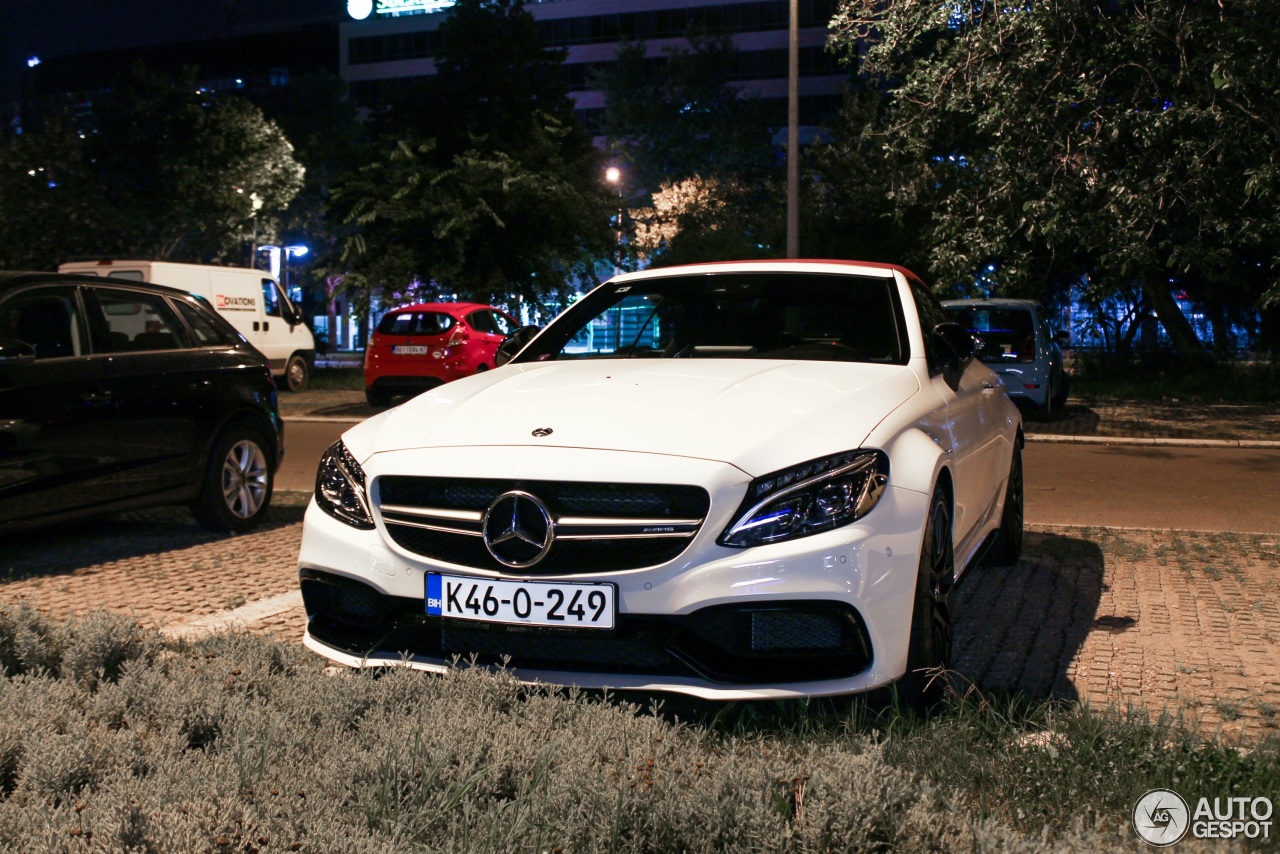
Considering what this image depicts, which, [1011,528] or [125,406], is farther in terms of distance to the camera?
[125,406]

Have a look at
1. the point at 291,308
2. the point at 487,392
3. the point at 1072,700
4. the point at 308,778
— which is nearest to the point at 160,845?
the point at 308,778

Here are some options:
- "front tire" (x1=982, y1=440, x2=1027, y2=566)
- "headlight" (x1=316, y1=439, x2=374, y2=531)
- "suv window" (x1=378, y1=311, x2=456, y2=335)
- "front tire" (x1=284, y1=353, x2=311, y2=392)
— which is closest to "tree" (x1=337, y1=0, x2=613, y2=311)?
"front tire" (x1=284, y1=353, x2=311, y2=392)

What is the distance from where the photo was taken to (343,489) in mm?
4328

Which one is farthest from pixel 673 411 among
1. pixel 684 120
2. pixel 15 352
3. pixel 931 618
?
pixel 684 120

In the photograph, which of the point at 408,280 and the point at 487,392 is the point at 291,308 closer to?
the point at 408,280

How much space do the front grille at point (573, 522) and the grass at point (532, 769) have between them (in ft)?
1.25

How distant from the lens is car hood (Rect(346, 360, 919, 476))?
386cm

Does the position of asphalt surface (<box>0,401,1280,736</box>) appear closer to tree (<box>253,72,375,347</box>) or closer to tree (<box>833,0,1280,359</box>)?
tree (<box>833,0,1280,359</box>)

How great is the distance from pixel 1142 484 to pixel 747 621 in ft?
30.1

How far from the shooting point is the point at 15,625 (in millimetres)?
4691

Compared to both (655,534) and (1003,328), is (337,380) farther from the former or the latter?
(655,534)

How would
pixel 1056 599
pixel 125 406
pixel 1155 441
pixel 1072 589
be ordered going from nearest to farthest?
pixel 1056 599 → pixel 1072 589 → pixel 125 406 → pixel 1155 441

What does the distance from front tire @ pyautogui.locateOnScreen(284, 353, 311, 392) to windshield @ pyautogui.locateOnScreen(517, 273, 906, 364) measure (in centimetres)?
2115

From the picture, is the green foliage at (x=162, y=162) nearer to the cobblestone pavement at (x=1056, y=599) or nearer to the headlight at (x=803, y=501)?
the cobblestone pavement at (x=1056, y=599)
